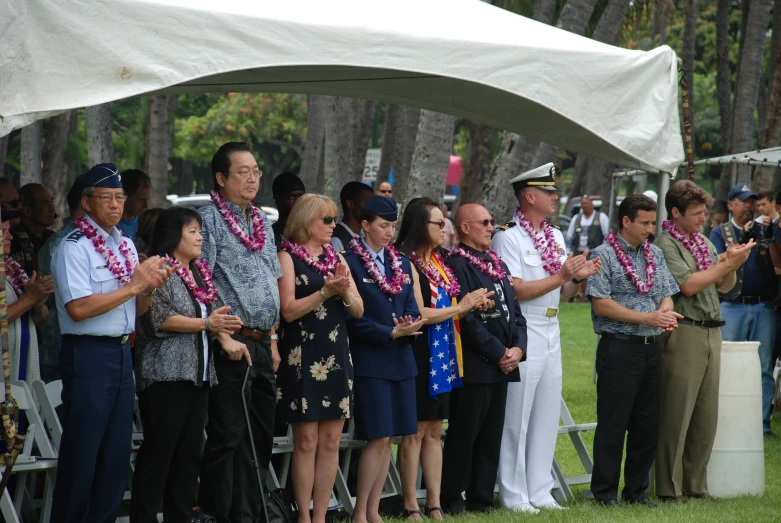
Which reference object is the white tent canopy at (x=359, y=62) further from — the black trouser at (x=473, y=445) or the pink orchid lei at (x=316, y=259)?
the black trouser at (x=473, y=445)

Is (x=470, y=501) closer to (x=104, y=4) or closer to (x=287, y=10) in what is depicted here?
(x=287, y=10)

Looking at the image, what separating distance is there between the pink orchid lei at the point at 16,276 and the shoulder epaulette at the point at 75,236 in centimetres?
121

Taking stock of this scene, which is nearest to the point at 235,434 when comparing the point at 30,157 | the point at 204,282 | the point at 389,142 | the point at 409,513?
Answer: the point at 204,282

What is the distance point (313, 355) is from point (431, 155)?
217 inches

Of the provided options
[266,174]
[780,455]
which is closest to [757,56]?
[780,455]

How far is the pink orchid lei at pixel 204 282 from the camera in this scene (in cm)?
584

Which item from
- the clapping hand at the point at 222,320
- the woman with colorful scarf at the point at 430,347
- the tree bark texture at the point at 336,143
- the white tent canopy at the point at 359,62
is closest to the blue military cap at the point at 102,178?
the white tent canopy at the point at 359,62

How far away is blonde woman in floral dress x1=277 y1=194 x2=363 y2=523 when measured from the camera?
6.30 meters

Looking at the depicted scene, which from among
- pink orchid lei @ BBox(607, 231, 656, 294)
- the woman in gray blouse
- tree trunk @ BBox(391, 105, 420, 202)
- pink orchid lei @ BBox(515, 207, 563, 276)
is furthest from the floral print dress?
tree trunk @ BBox(391, 105, 420, 202)

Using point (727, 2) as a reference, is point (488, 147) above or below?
below

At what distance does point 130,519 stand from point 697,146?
4123 centimetres

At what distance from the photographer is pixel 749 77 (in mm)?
18531

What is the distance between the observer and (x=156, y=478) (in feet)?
18.9

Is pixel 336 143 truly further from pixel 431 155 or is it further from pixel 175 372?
pixel 175 372
